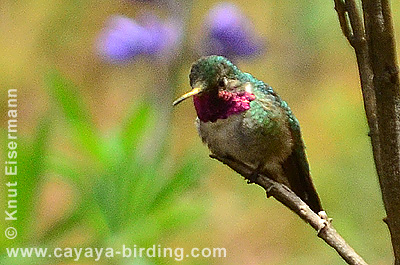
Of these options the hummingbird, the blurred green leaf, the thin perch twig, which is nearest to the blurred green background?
the blurred green leaf

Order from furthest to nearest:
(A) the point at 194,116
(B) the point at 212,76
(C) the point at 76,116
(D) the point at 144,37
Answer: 1. (A) the point at 194,116
2. (D) the point at 144,37
3. (C) the point at 76,116
4. (B) the point at 212,76

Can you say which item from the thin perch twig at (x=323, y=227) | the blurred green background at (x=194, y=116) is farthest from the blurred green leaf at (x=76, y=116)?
the thin perch twig at (x=323, y=227)

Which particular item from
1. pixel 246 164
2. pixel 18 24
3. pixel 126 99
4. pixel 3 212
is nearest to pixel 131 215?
pixel 3 212

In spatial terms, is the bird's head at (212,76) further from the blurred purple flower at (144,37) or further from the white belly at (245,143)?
the blurred purple flower at (144,37)

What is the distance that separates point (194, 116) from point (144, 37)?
20 centimetres

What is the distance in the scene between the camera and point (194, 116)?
97cm

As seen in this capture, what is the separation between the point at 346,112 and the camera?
1.05 metres

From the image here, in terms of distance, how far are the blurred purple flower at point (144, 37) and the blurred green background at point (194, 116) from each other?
2cm

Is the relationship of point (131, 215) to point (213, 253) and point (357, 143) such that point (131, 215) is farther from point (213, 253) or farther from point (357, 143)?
point (357, 143)

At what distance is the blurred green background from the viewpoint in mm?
795

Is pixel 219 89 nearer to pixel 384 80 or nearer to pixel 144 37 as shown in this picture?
pixel 384 80

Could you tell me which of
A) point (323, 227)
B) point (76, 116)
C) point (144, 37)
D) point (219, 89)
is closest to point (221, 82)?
point (219, 89)

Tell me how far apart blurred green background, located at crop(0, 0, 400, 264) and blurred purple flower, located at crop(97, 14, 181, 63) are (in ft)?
0.07

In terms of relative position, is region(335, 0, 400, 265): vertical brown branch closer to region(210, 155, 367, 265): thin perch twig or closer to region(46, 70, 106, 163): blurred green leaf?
region(210, 155, 367, 265): thin perch twig
